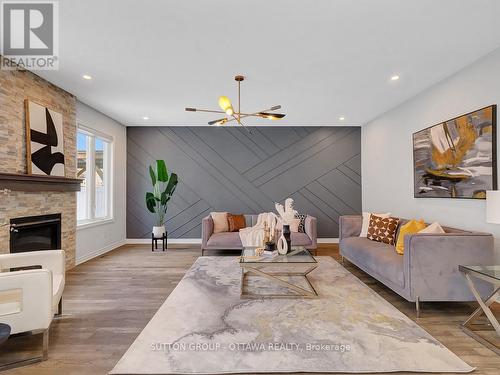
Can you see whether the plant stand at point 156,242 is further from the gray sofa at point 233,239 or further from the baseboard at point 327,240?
the baseboard at point 327,240

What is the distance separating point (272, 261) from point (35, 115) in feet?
11.3

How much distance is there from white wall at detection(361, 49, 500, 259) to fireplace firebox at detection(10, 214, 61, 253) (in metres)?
5.10

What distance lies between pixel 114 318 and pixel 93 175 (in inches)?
129

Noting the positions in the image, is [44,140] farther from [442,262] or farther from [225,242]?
[442,262]

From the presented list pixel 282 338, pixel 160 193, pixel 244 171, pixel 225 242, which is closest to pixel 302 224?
pixel 225 242

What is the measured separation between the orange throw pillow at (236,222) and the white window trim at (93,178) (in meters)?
2.44

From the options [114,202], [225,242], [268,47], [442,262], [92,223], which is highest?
[268,47]

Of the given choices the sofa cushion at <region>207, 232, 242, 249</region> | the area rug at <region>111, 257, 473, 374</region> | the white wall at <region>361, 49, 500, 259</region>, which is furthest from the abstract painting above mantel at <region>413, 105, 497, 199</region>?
the sofa cushion at <region>207, 232, 242, 249</region>

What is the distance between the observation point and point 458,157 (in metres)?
3.16

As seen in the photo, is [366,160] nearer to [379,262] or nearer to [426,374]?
[379,262]

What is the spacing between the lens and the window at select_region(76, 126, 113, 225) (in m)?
4.65

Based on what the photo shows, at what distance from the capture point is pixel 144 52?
278 centimetres

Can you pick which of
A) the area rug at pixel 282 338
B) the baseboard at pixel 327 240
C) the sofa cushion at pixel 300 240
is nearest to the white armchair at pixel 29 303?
the area rug at pixel 282 338

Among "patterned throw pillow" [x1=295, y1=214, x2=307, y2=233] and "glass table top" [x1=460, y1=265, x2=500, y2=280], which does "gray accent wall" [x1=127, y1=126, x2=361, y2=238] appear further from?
"glass table top" [x1=460, y1=265, x2=500, y2=280]
